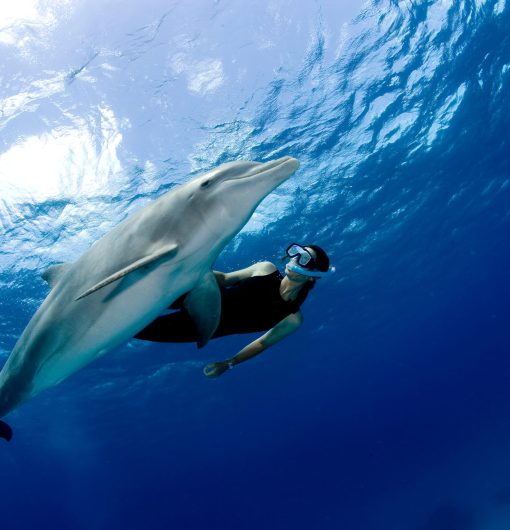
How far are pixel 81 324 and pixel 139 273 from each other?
73 cm

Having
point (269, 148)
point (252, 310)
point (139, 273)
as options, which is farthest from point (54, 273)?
point (269, 148)

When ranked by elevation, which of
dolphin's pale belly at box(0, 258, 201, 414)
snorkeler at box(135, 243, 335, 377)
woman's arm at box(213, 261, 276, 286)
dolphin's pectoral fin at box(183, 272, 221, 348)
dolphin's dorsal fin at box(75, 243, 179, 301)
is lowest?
snorkeler at box(135, 243, 335, 377)

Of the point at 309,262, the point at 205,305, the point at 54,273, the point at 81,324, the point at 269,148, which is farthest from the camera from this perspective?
the point at 269,148

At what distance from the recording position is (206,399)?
136ft

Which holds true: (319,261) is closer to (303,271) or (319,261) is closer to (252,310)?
(303,271)

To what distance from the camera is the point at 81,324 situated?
140 inches

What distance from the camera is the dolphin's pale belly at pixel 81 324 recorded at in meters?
3.49

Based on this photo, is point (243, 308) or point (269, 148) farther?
point (269, 148)

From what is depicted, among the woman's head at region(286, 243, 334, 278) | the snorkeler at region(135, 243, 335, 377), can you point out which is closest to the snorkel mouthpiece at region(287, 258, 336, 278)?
the woman's head at region(286, 243, 334, 278)

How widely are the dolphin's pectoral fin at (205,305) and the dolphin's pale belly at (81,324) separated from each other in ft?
0.67

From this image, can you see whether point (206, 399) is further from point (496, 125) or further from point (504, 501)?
point (496, 125)

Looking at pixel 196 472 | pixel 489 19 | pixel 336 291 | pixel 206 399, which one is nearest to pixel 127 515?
pixel 196 472

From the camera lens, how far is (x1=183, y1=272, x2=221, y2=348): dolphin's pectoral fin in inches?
160

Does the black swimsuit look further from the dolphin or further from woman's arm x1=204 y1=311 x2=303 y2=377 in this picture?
the dolphin
